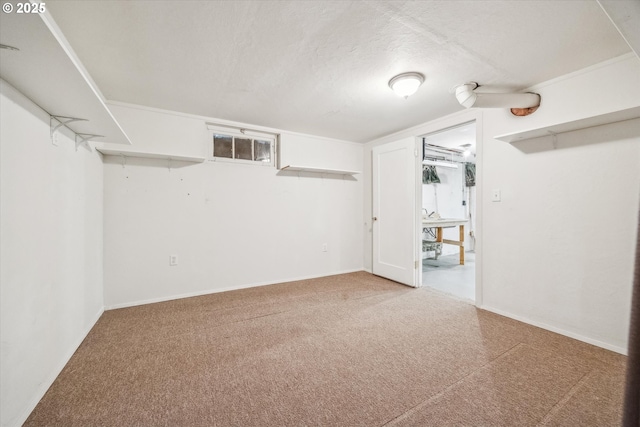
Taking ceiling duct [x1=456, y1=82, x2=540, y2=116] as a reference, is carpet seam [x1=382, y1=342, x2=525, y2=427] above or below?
below

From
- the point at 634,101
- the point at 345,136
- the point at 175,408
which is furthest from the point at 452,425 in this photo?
the point at 345,136

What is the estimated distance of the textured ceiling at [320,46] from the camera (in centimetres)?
148

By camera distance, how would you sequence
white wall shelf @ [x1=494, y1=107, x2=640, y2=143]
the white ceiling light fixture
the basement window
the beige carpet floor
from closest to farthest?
the beige carpet floor < white wall shelf @ [x1=494, y1=107, x2=640, y2=143] < the white ceiling light fixture < the basement window

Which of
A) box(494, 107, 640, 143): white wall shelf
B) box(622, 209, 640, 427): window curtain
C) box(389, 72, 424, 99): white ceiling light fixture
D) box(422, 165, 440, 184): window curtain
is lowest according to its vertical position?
box(622, 209, 640, 427): window curtain

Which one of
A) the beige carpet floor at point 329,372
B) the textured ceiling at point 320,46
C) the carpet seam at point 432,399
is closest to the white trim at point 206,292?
the beige carpet floor at point 329,372

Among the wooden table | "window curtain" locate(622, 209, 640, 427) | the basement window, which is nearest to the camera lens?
"window curtain" locate(622, 209, 640, 427)

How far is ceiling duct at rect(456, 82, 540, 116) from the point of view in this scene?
2.21 meters

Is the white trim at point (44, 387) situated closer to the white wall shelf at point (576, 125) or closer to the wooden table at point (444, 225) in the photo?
the white wall shelf at point (576, 125)

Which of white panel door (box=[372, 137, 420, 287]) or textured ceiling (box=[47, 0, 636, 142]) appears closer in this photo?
textured ceiling (box=[47, 0, 636, 142])

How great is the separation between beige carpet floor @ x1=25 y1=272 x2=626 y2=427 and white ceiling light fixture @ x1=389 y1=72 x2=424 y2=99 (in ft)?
7.00

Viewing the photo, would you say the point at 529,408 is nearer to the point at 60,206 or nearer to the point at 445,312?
the point at 445,312

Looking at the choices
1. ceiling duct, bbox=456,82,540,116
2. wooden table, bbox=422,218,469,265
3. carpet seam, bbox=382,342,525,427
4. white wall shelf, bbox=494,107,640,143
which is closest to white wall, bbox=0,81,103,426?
carpet seam, bbox=382,342,525,427

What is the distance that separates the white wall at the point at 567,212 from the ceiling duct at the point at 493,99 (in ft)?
0.39

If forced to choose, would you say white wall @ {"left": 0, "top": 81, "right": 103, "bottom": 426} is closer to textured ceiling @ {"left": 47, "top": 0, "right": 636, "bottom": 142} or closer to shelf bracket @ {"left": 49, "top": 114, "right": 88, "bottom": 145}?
shelf bracket @ {"left": 49, "top": 114, "right": 88, "bottom": 145}
